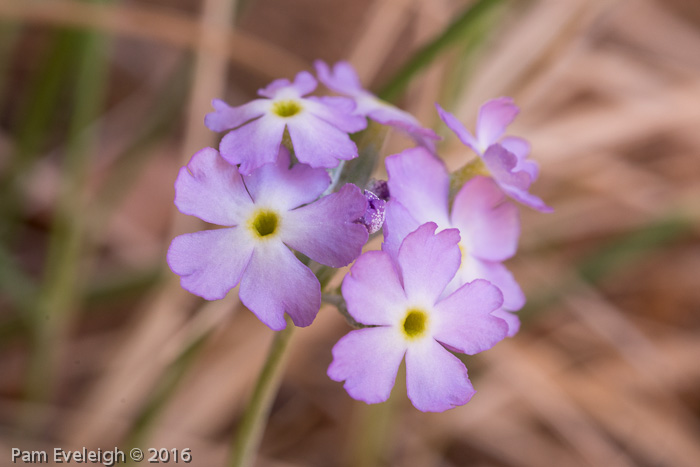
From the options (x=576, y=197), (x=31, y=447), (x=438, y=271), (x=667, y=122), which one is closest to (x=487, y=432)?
(x=576, y=197)

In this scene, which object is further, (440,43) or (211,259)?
(440,43)

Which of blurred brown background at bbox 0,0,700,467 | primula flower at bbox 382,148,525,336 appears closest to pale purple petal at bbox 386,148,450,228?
primula flower at bbox 382,148,525,336

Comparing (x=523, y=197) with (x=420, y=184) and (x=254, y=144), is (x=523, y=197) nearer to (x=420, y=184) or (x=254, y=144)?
(x=420, y=184)

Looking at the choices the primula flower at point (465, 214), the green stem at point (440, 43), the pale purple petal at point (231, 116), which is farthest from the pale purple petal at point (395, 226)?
the green stem at point (440, 43)

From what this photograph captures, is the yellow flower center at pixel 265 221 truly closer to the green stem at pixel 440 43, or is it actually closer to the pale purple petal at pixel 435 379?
the pale purple petal at pixel 435 379

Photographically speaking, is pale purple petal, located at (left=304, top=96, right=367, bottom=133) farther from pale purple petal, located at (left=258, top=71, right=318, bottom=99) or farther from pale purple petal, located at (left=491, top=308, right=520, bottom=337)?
pale purple petal, located at (left=491, top=308, right=520, bottom=337)

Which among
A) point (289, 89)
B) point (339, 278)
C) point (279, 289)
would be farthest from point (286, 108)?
point (339, 278)
